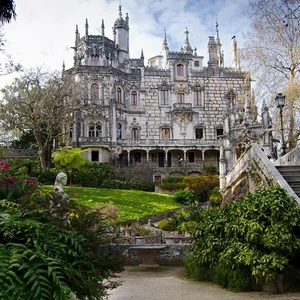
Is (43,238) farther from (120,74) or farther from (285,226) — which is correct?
(120,74)

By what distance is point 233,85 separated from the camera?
50.7 meters

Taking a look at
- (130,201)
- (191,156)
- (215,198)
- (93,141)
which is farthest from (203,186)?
(93,141)

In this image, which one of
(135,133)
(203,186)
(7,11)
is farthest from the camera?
(135,133)

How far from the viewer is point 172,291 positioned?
8.53 m

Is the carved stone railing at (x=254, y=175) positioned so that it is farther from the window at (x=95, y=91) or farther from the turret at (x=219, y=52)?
the turret at (x=219, y=52)

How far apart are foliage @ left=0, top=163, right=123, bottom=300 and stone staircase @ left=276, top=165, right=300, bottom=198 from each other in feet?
25.3

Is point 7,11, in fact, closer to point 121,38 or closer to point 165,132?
point 165,132

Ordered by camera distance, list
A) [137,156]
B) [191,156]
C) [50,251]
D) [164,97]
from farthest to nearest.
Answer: [164,97], [191,156], [137,156], [50,251]

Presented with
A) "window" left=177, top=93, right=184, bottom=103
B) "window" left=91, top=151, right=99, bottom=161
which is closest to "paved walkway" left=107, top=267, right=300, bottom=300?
"window" left=91, top=151, right=99, bottom=161

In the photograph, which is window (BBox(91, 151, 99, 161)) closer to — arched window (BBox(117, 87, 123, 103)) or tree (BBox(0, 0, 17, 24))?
arched window (BBox(117, 87, 123, 103))

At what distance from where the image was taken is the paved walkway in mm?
7902

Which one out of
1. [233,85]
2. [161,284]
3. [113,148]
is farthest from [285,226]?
[233,85]

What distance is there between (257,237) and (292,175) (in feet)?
17.0

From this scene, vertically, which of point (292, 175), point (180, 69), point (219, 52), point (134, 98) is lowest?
point (292, 175)
